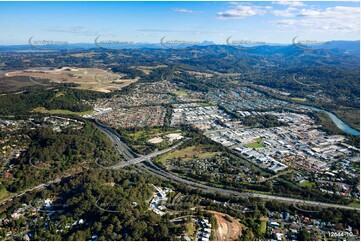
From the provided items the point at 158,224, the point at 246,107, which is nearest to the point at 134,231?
the point at 158,224

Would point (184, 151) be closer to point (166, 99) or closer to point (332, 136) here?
point (332, 136)

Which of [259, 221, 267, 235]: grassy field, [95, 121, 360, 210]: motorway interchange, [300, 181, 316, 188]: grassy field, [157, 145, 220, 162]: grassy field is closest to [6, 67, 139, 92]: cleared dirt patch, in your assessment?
[95, 121, 360, 210]: motorway interchange

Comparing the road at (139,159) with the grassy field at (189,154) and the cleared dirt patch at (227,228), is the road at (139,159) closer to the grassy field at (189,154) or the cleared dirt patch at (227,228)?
the grassy field at (189,154)

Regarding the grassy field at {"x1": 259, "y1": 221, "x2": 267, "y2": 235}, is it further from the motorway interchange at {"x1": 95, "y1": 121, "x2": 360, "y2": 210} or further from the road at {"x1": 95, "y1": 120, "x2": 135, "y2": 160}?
the road at {"x1": 95, "y1": 120, "x2": 135, "y2": 160}

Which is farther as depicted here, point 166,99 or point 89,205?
point 166,99

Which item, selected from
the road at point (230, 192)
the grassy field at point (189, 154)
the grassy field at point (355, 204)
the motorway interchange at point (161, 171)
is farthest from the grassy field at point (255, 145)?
the grassy field at point (355, 204)
